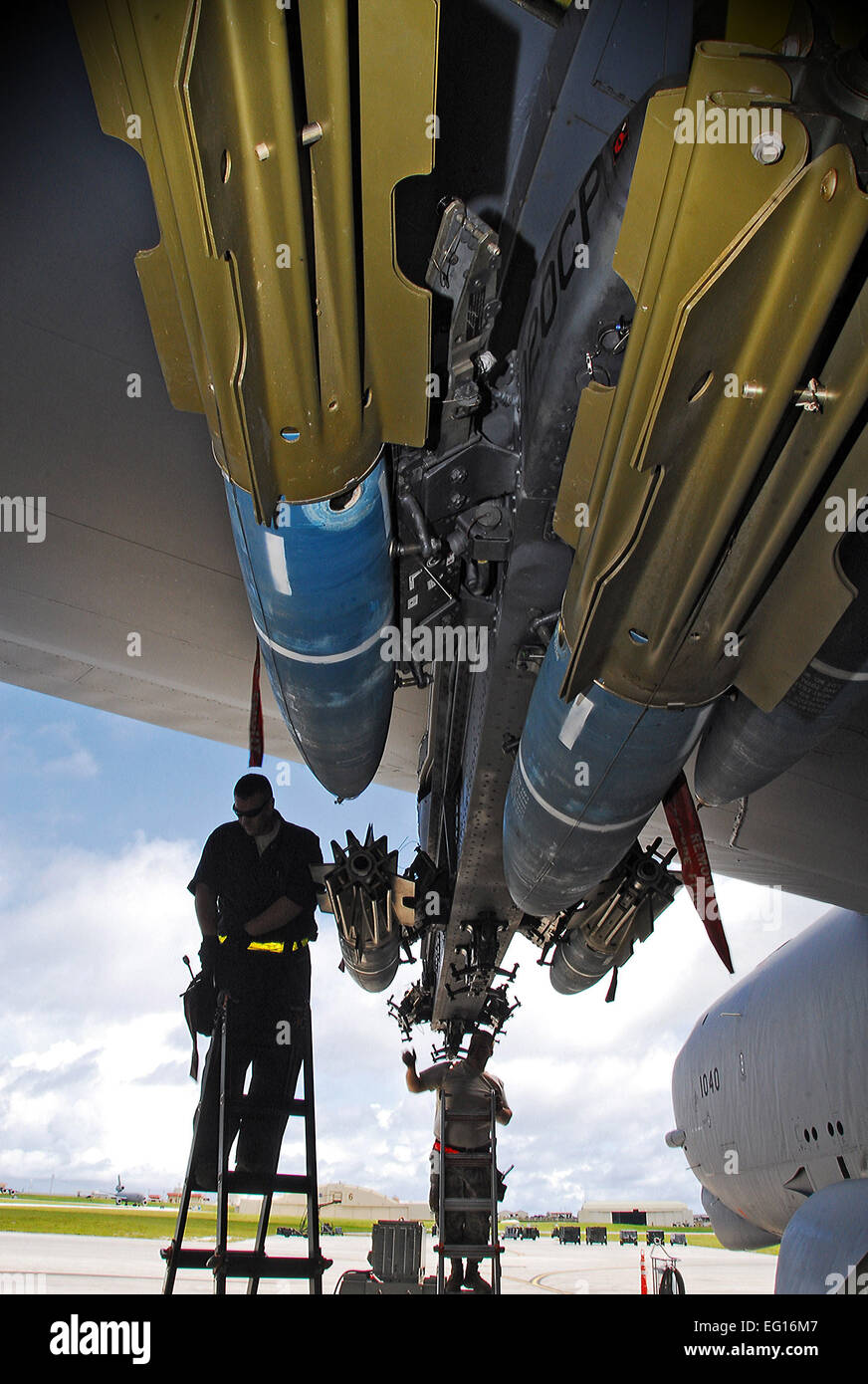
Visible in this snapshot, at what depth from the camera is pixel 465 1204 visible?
376 inches

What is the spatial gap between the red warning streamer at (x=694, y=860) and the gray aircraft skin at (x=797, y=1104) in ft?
7.88

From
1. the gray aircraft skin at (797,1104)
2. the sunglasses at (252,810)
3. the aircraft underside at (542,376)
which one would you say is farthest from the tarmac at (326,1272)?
the aircraft underside at (542,376)

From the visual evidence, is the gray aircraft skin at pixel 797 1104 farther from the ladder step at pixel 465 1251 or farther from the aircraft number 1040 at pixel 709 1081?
the ladder step at pixel 465 1251

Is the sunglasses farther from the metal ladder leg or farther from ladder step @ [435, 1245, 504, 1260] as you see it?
ladder step @ [435, 1245, 504, 1260]

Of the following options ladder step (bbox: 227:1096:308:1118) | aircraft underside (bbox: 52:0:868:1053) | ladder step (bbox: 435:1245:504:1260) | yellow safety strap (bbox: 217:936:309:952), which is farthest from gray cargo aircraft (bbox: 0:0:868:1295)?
ladder step (bbox: 435:1245:504:1260)

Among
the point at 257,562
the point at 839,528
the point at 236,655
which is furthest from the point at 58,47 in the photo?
the point at 236,655

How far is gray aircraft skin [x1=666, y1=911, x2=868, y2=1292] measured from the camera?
552 centimetres

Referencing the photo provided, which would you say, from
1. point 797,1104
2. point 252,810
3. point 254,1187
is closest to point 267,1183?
point 254,1187

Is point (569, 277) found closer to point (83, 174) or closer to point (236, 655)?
point (83, 174)

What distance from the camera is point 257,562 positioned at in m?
2.94

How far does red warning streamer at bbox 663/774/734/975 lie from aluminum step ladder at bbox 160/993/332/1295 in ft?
7.51

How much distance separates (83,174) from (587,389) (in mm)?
2040

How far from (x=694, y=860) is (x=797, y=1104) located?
3690mm

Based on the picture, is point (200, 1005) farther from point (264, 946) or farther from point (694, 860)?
point (694, 860)
